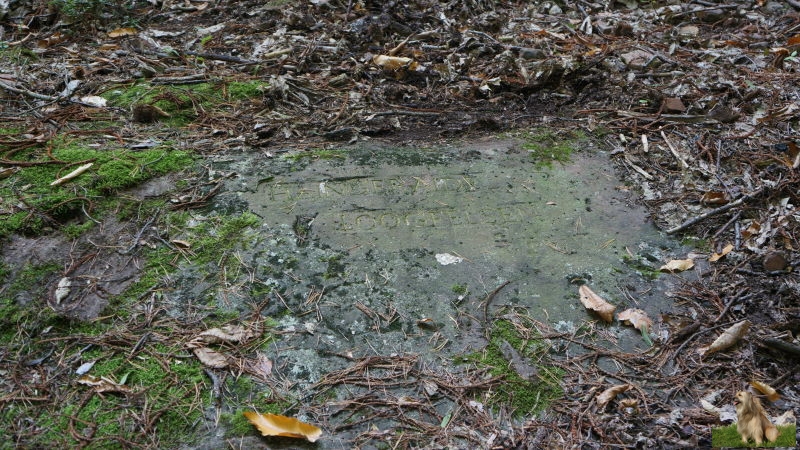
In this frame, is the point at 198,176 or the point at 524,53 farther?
the point at 524,53

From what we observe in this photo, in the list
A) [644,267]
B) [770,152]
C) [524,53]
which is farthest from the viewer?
[524,53]

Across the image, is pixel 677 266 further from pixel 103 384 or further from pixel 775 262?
pixel 103 384

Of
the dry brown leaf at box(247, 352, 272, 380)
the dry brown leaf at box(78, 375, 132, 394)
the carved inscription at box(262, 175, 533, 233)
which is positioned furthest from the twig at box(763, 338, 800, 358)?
the dry brown leaf at box(78, 375, 132, 394)

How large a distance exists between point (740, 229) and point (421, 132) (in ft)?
6.73

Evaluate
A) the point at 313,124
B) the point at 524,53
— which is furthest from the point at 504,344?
the point at 524,53

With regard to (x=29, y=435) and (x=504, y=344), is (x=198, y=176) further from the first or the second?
(x=504, y=344)

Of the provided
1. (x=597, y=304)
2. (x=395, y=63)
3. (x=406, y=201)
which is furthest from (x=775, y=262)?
(x=395, y=63)

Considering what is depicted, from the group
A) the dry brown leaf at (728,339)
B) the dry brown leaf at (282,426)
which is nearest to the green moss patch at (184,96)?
the dry brown leaf at (282,426)

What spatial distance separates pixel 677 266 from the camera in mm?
3000

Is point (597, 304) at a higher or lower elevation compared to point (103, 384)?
lower

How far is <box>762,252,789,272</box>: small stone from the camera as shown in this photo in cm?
287

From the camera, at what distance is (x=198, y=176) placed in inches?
134

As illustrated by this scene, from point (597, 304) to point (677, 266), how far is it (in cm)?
57

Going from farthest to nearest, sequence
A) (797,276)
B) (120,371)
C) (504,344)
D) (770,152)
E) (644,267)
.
Answer: (770,152) < (644,267) < (797,276) < (504,344) < (120,371)
